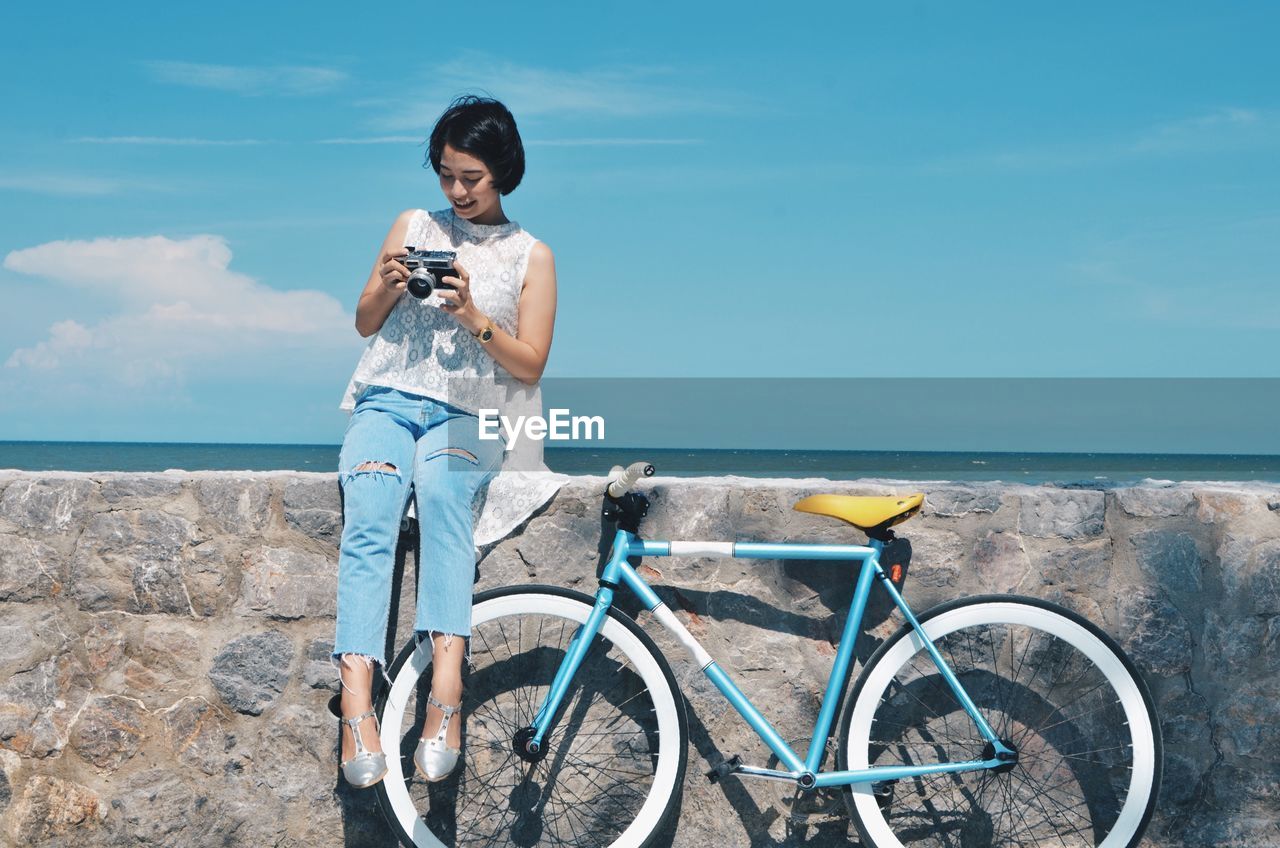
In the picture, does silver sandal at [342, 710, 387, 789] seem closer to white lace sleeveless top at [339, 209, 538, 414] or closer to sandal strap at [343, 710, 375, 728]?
sandal strap at [343, 710, 375, 728]

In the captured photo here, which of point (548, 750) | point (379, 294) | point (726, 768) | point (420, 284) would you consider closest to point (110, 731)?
point (548, 750)

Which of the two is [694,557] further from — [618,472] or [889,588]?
[889,588]

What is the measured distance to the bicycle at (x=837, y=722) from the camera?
112 inches

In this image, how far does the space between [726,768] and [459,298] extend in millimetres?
1363

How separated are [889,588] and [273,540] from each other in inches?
67.0

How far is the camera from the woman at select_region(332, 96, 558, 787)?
2742 millimetres

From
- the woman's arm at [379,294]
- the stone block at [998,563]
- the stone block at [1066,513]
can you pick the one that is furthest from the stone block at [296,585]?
the stone block at [1066,513]

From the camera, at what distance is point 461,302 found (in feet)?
9.13

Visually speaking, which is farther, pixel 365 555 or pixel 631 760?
pixel 631 760

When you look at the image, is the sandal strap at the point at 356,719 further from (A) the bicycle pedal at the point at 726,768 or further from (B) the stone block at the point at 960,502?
(B) the stone block at the point at 960,502

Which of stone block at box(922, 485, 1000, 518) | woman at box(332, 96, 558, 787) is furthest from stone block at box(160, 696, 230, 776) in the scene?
stone block at box(922, 485, 1000, 518)

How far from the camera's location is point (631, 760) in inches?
122

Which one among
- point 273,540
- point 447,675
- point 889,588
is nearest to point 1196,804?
point 889,588

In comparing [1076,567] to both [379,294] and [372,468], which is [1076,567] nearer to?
[372,468]
